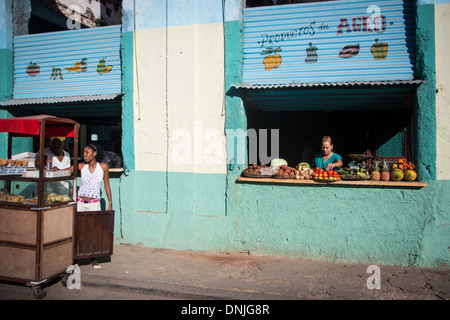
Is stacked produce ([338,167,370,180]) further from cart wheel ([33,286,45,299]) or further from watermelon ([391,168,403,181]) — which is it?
cart wheel ([33,286,45,299])

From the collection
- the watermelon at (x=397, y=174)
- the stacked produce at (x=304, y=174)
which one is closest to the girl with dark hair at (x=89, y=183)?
the stacked produce at (x=304, y=174)

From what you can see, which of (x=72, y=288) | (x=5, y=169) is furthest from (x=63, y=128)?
(x=72, y=288)

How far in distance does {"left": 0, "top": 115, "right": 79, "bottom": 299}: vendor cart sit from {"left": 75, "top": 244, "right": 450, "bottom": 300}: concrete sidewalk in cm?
65

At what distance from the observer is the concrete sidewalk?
4742mm

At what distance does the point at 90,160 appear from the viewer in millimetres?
6043

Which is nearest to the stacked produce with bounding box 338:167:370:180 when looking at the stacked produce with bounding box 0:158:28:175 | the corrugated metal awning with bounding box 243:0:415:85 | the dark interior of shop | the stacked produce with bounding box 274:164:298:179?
the stacked produce with bounding box 274:164:298:179

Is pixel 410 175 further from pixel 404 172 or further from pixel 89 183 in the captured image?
pixel 89 183

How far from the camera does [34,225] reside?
4.71m

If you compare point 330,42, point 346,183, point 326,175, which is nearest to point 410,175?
point 346,183

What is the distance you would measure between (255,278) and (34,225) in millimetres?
3386

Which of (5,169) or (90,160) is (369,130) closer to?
(90,160)

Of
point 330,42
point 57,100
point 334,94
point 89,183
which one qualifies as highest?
point 330,42

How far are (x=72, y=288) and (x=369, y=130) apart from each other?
28.1ft

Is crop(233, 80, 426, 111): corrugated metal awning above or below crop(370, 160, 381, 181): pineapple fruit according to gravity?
above
